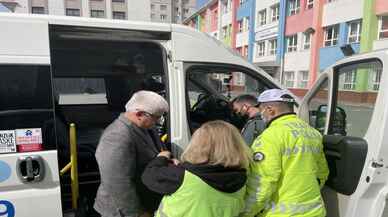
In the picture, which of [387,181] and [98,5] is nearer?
[387,181]

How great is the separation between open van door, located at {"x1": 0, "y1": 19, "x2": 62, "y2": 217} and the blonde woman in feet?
2.90

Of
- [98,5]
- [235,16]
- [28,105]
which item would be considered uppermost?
[98,5]

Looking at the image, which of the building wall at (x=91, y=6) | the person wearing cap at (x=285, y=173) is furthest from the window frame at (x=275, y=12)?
the person wearing cap at (x=285, y=173)

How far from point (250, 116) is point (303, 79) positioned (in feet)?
75.7

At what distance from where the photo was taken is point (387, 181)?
2092mm

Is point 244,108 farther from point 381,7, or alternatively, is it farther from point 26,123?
point 381,7

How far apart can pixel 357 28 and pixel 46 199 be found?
22.0m

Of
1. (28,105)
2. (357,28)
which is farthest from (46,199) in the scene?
(357,28)

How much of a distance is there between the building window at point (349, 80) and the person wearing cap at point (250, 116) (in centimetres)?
84

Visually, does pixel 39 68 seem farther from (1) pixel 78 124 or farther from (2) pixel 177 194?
(1) pixel 78 124

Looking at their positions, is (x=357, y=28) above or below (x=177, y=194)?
above

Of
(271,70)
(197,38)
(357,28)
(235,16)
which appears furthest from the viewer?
(235,16)

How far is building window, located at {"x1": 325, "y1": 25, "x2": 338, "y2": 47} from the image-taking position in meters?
22.3

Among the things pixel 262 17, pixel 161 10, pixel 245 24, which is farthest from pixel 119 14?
pixel 262 17
